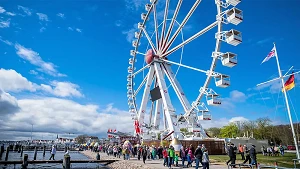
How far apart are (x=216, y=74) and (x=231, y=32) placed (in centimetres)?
442

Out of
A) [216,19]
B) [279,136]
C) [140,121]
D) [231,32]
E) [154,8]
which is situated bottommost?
[279,136]

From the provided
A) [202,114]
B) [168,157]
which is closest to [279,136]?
[202,114]

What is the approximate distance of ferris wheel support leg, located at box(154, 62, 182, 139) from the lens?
29366 millimetres

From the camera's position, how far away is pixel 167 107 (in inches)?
1215

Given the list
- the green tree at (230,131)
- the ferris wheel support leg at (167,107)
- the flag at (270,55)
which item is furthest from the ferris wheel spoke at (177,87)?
the green tree at (230,131)

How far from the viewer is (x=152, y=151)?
2631 centimetres

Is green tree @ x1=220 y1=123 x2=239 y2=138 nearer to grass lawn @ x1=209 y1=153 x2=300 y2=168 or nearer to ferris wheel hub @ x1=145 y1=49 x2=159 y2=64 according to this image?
ferris wheel hub @ x1=145 y1=49 x2=159 y2=64

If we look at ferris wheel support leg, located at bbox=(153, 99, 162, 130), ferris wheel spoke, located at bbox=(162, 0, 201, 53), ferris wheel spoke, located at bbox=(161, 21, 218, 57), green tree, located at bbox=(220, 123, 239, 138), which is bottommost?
green tree, located at bbox=(220, 123, 239, 138)

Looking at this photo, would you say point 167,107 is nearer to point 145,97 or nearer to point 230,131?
point 145,97

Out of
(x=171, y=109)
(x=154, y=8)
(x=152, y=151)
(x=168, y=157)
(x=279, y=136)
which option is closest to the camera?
(x=168, y=157)

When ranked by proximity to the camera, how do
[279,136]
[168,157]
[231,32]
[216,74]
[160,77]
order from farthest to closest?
[279,136] → [160,77] → [216,74] → [231,32] → [168,157]

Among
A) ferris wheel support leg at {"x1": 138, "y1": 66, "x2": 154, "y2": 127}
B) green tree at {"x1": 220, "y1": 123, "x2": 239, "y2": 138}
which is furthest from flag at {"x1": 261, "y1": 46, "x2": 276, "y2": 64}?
green tree at {"x1": 220, "y1": 123, "x2": 239, "y2": 138}

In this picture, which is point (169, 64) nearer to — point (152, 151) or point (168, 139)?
point (168, 139)

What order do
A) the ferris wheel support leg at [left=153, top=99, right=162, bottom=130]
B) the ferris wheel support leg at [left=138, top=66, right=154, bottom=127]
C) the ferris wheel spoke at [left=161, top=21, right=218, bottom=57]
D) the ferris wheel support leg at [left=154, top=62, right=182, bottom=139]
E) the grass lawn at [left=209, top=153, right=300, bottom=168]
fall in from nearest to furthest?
the grass lawn at [left=209, top=153, right=300, bottom=168] < the ferris wheel spoke at [left=161, top=21, right=218, bottom=57] < the ferris wheel support leg at [left=154, top=62, right=182, bottom=139] < the ferris wheel support leg at [left=138, top=66, right=154, bottom=127] < the ferris wheel support leg at [left=153, top=99, right=162, bottom=130]
